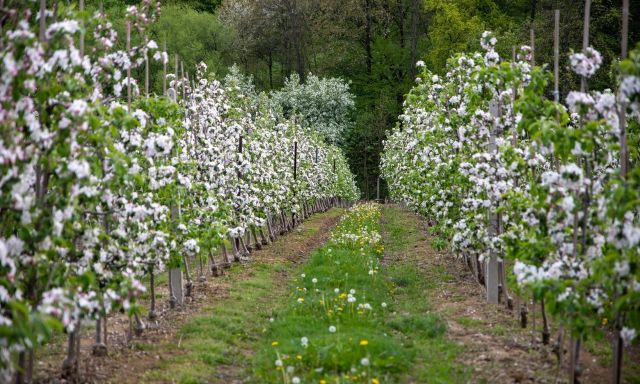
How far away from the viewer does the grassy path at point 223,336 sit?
29.5 feet

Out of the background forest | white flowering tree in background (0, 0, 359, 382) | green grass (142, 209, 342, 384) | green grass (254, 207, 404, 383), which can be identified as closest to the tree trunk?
the background forest

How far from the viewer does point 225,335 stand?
36.1ft

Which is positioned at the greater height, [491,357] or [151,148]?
[151,148]

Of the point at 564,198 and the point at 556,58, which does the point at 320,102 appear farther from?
the point at 564,198

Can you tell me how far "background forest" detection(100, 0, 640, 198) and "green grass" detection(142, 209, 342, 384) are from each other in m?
33.4

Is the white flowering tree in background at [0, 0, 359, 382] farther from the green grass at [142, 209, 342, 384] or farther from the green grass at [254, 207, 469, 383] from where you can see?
the green grass at [254, 207, 469, 383]

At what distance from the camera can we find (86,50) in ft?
29.6

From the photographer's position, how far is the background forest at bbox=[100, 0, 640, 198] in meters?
52.6

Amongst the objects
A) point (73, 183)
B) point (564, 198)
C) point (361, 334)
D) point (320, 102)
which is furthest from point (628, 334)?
point (320, 102)

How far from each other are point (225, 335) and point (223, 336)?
0.16 feet

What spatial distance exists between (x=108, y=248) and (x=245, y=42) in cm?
5448

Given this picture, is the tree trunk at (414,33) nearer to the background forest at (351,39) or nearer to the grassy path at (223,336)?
the background forest at (351,39)

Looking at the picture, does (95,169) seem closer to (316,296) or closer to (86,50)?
(86,50)

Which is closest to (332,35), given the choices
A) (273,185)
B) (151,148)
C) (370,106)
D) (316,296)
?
(370,106)
